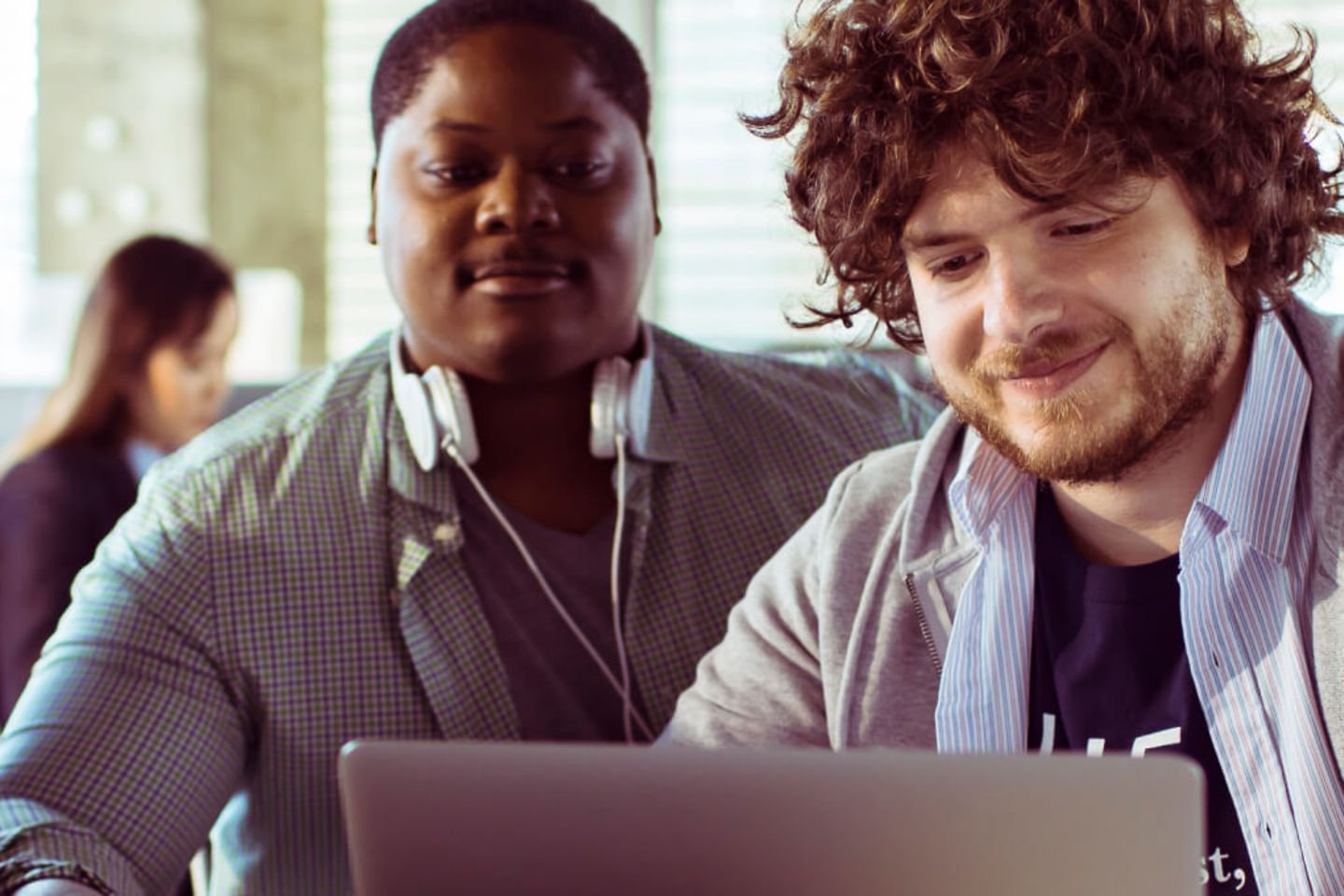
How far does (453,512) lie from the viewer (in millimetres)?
1690

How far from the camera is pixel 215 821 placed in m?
1.60

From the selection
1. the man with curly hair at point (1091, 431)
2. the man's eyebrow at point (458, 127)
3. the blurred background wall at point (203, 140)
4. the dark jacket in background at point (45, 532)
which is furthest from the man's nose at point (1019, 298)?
the blurred background wall at point (203, 140)

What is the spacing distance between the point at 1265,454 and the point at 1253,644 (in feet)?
0.51

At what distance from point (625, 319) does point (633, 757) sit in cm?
107

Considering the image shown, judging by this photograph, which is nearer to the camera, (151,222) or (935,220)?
(935,220)

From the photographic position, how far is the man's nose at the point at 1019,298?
123 centimetres

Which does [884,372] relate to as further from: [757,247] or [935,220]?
[757,247]

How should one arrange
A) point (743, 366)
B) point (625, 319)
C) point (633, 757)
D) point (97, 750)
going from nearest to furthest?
point (633, 757) < point (97, 750) < point (625, 319) < point (743, 366)

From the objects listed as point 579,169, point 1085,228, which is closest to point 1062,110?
point 1085,228

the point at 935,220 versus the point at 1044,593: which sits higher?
the point at 935,220

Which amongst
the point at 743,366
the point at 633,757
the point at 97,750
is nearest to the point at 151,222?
the point at 743,366

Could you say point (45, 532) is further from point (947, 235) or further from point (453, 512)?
point (947, 235)

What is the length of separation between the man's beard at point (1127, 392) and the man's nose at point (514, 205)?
0.59 meters

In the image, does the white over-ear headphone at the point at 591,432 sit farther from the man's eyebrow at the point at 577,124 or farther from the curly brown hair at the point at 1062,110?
the curly brown hair at the point at 1062,110
